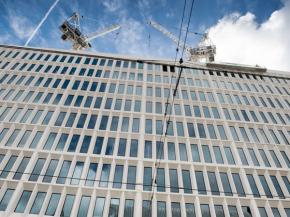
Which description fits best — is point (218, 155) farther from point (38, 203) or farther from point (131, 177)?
point (38, 203)

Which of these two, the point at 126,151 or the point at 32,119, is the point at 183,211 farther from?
the point at 32,119

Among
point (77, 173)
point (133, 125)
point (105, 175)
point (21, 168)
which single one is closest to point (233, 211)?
point (105, 175)

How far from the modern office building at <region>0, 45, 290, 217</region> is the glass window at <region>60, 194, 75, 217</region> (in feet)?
0.32

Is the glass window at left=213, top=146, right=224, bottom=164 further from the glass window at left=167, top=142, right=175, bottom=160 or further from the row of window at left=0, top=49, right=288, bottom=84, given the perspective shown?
the row of window at left=0, top=49, right=288, bottom=84

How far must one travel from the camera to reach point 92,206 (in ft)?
71.0

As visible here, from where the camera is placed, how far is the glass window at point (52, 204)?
21172mm

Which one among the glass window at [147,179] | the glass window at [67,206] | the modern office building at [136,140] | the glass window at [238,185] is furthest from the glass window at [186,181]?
the glass window at [67,206]

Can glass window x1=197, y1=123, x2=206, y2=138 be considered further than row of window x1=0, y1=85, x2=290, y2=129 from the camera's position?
No

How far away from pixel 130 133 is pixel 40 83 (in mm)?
16460

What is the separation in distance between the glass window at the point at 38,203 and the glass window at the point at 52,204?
751mm

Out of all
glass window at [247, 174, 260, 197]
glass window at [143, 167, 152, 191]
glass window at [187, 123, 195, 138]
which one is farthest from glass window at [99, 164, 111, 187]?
glass window at [247, 174, 260, 197]

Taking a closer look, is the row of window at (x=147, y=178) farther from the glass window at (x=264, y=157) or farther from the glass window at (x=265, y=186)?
the glass window at (x=264, y=157)

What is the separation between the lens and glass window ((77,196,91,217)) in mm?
21344

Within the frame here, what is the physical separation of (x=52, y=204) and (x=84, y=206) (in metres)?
2.94
